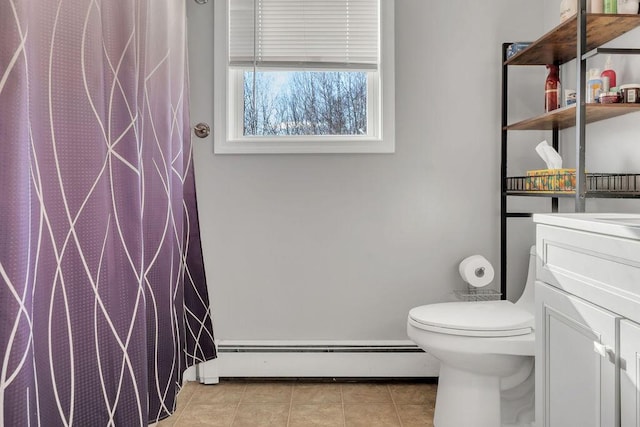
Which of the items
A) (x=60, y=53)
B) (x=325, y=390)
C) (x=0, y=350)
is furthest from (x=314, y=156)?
(x=0, y=350)

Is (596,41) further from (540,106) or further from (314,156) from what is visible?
(314,156)

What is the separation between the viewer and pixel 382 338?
229 centimetres

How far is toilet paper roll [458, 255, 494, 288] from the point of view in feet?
7.07

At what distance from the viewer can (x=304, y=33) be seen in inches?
91.4

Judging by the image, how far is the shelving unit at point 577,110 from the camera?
1.56 metres

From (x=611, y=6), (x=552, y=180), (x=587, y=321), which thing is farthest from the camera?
(x=552, y=180)

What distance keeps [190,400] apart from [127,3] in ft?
5.12

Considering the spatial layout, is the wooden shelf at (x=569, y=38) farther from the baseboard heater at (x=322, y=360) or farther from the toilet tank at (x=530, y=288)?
the baseboard heater at (x=322, y=360)

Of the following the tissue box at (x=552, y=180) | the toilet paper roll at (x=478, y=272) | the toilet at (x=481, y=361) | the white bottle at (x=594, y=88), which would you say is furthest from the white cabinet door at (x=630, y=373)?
the toilet paper roll at (x=478, y=272)

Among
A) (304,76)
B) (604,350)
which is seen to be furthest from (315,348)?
(604,350)

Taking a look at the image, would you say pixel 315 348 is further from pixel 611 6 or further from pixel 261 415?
pixel 611 6

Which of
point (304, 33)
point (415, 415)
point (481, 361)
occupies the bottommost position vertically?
point (415, 415)

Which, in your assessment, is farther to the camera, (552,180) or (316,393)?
(316,393)

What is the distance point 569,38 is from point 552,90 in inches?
10.4
